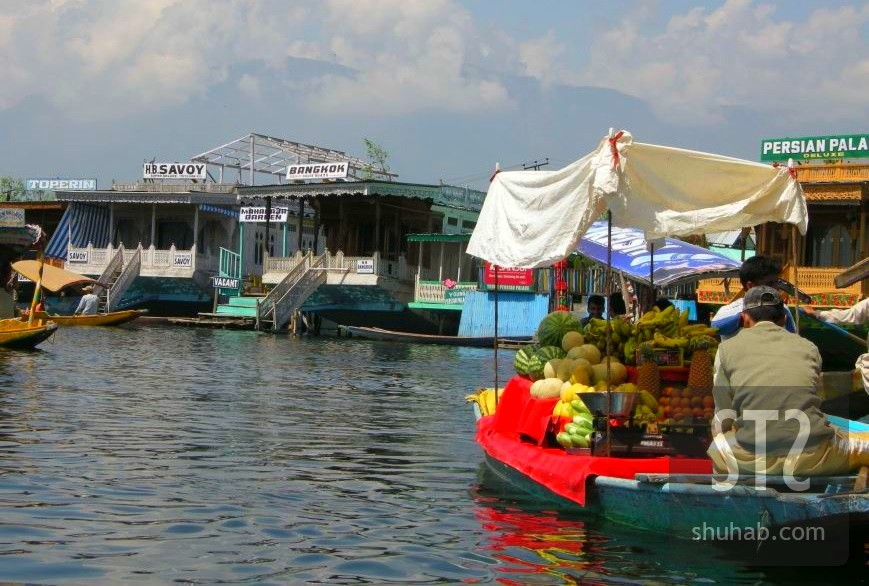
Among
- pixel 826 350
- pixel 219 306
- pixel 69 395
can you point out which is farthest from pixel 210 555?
pixel 219 306

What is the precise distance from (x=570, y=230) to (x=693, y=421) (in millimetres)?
1590

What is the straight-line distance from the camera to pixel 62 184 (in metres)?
47.5

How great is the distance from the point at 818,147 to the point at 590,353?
22.2m

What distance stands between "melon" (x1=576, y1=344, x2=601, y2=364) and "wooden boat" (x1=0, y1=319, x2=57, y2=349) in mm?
16299

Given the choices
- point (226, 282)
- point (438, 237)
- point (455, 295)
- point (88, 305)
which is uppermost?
point (438, 237)

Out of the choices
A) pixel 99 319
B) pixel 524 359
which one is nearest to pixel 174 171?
pixel 99 319

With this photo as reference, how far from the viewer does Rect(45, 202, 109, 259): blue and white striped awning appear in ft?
150

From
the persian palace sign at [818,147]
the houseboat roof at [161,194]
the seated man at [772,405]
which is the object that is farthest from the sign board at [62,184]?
the seated man at [772,405]

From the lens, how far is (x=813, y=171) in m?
27.4

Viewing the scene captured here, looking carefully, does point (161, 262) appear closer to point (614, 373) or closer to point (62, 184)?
point (62, 184)

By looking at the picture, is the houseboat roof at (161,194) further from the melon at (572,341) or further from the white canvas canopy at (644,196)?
the white canvas canopy at (644,196)

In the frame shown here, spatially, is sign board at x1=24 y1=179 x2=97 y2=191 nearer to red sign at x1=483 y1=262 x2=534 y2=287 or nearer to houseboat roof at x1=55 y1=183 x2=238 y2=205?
houseboat roof at x1=55 y1=183 x2=238 y2=205

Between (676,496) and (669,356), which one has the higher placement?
(669,356)

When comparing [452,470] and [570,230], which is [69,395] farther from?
[570,230]
